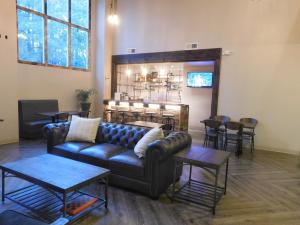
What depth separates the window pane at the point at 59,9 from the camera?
6.86 meters

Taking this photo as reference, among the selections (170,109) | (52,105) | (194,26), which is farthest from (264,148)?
(52,105)

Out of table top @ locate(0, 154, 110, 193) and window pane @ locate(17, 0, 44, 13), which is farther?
window pane @ locate(17, 0, 44, 13)

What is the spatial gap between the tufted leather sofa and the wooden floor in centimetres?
20

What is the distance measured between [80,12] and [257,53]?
19.6ft

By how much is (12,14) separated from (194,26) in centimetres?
491

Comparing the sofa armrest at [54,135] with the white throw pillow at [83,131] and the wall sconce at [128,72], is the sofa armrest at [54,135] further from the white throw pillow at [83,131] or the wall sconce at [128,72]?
the wall sconce at [128,72]

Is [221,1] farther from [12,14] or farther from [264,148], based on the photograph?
[12,14]

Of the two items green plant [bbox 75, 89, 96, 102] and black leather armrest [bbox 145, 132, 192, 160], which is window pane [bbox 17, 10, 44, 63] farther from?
black leather armrest [bbox 145, 132, 192, 160]

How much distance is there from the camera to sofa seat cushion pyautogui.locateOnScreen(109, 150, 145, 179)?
9.71 ft

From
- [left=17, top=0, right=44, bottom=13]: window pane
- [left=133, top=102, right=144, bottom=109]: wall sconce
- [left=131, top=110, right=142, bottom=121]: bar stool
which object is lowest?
[left=131, top=110, right=142, bottom=121]: bar stool

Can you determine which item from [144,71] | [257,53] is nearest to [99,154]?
[257,53]

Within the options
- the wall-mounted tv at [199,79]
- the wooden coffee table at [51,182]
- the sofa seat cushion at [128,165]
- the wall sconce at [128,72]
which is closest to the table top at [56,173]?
the wooden coffee table at [51,182]

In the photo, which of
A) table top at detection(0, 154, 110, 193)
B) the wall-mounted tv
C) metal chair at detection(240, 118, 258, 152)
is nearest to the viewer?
table top at detection(0, 154, 110, 193)

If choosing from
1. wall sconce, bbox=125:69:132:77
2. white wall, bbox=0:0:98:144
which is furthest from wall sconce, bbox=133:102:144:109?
wall sconce, bbox=125:69:132:77
